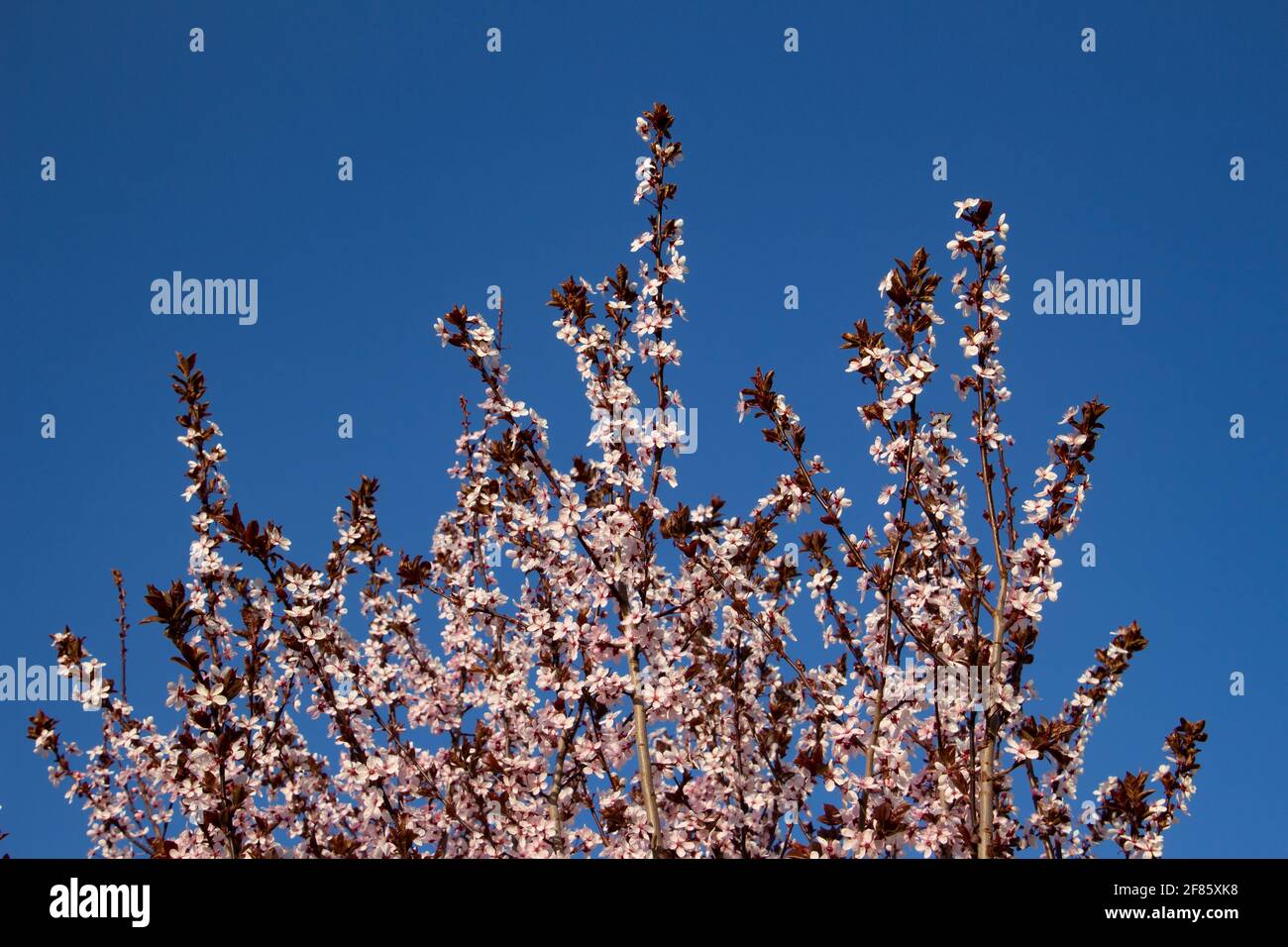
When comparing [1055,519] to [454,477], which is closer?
[1055,519]

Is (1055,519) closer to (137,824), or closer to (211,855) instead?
(211,855)

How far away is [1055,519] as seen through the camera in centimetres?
588

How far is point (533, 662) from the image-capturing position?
26.5ft

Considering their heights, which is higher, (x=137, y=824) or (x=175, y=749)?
(x=175, y=749)

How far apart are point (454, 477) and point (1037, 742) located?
4603 millimetres

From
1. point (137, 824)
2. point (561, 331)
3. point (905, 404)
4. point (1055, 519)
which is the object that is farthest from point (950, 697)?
point (137, 824)
